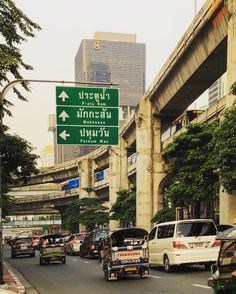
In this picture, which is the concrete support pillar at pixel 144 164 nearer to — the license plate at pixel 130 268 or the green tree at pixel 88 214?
the green tree at pixel 88 214

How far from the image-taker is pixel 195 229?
61.6 ft

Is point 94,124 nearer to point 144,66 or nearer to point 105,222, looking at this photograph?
point 105,222

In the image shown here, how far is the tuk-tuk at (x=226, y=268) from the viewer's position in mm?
7678

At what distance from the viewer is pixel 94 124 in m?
→ 24.4

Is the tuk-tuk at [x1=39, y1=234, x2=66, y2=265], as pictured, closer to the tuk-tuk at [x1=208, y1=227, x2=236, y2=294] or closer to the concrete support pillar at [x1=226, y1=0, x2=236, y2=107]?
the concrete support pillar at [x1=226, y1=0, x2=236, y2=107]

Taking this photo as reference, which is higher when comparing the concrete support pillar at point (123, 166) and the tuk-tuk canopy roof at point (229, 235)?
the concrete support pillar at point (123, 166)

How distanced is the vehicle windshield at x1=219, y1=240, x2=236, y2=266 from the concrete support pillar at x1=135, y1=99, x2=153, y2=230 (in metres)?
39.3

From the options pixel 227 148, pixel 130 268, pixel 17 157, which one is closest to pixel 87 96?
pixel 17 157

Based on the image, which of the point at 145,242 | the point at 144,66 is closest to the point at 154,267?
the point at 145,242

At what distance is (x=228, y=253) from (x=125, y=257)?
9.59 m

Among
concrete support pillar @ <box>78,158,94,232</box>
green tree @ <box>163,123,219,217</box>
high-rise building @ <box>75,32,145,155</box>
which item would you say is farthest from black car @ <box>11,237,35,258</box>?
high-rise building @ <box>75,32,145,155</box>

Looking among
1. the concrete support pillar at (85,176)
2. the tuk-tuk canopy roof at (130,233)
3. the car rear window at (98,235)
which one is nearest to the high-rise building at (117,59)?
the concrete support pillar at (85,176)

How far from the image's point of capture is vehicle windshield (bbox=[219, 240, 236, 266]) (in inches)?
310

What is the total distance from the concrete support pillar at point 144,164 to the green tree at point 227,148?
1014 inches
